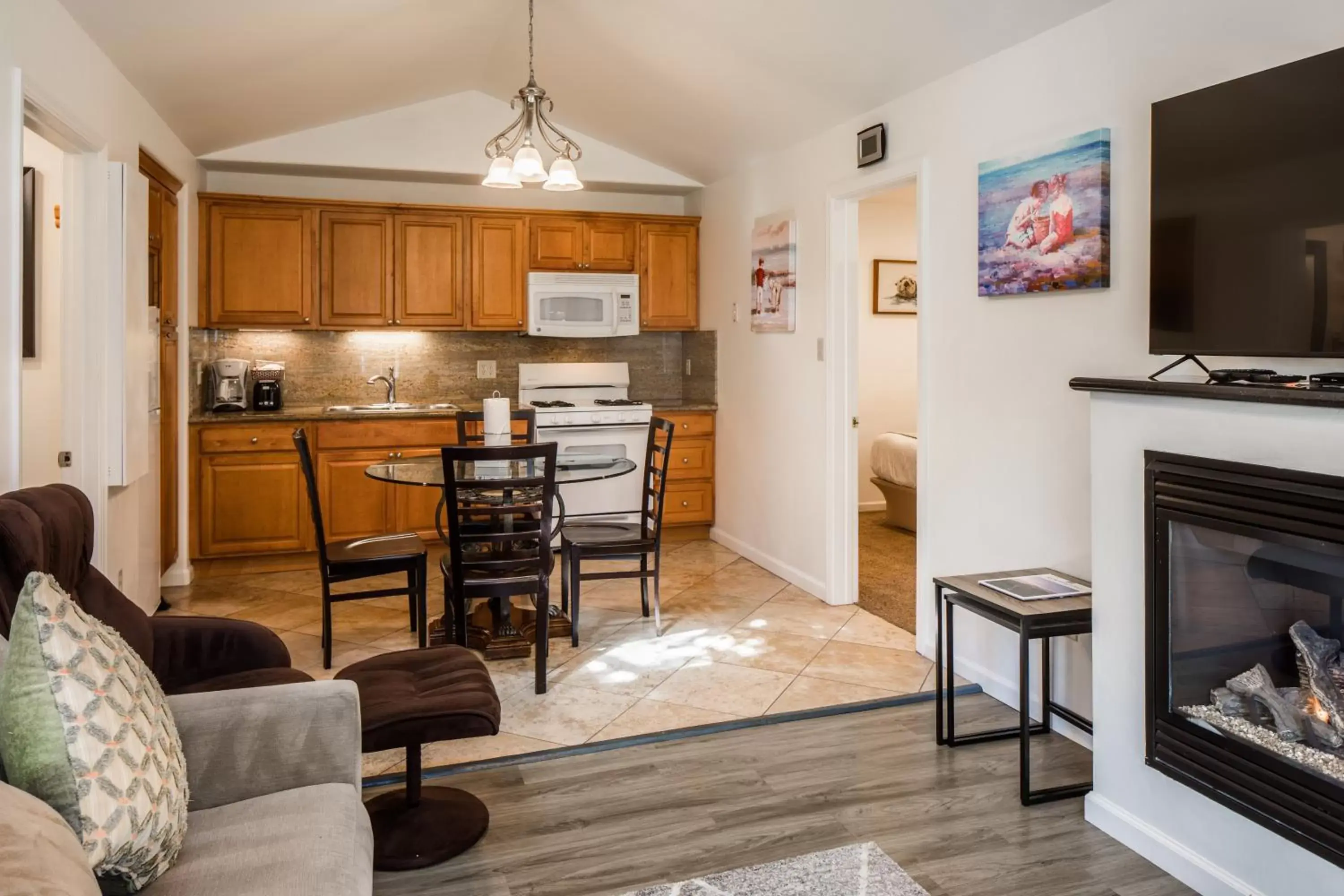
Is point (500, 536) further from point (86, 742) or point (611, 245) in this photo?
point (611, 245)

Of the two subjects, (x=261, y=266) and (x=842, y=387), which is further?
(x=261, y=266)

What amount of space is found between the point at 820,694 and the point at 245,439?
3.68 metres

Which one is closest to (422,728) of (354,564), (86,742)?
(86,742)

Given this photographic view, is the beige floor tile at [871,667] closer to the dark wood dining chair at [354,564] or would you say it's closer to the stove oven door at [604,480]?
the dark wood dining chair at [354,564]

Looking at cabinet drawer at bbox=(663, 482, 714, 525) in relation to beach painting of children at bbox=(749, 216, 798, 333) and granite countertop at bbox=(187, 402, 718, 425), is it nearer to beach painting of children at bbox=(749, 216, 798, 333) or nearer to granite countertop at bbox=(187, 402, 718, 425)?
beach painting of children at bbox=(749, 216, 798, 333)

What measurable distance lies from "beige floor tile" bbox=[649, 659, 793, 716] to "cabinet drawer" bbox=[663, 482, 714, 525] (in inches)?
97.9

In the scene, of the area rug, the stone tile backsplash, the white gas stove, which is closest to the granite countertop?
the stone tile backsplash

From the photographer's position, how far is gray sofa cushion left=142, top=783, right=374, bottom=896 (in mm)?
1498

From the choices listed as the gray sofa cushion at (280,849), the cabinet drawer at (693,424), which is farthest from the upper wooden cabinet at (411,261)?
the gray sofa cushion at (280,849)

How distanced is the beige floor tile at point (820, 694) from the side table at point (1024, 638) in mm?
289

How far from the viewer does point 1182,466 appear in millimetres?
2215

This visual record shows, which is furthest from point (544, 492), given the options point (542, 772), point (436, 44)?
point (436, 44)

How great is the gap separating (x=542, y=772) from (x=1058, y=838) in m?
1.48

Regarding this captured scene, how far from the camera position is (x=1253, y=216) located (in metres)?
2.25
